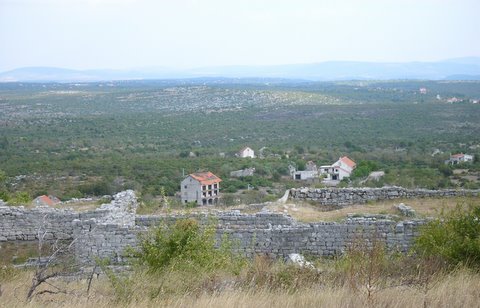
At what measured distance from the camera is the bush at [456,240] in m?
7.37

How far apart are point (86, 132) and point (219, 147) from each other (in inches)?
803

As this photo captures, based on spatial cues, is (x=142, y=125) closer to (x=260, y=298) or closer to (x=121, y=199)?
(x=121, y=199)

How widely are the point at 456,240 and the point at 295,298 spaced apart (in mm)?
3197

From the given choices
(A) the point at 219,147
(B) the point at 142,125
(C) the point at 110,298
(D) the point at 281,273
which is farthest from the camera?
(B) the point at 142,125

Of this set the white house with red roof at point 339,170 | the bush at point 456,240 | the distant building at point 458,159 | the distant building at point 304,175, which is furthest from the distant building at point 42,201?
the distant building at point 458,159

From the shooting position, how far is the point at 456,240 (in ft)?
25.3

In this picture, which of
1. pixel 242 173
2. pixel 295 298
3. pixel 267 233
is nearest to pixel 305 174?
pixel 242 173

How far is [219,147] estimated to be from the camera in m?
57.1

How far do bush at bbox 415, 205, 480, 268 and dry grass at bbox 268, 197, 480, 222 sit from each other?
14.3 ft

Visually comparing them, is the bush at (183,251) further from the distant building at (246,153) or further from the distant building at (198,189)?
the distant building at (246,153)

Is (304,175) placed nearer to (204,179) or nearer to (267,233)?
(204,179)

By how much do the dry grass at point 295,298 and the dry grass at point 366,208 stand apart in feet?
22.7

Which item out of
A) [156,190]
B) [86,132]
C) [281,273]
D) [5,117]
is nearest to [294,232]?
[281,273]

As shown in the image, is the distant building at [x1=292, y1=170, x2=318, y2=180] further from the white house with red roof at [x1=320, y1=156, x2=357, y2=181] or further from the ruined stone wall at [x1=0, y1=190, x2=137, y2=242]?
the ruined stone wall at [x1=0, y1=190, x2=137, y2=242]
